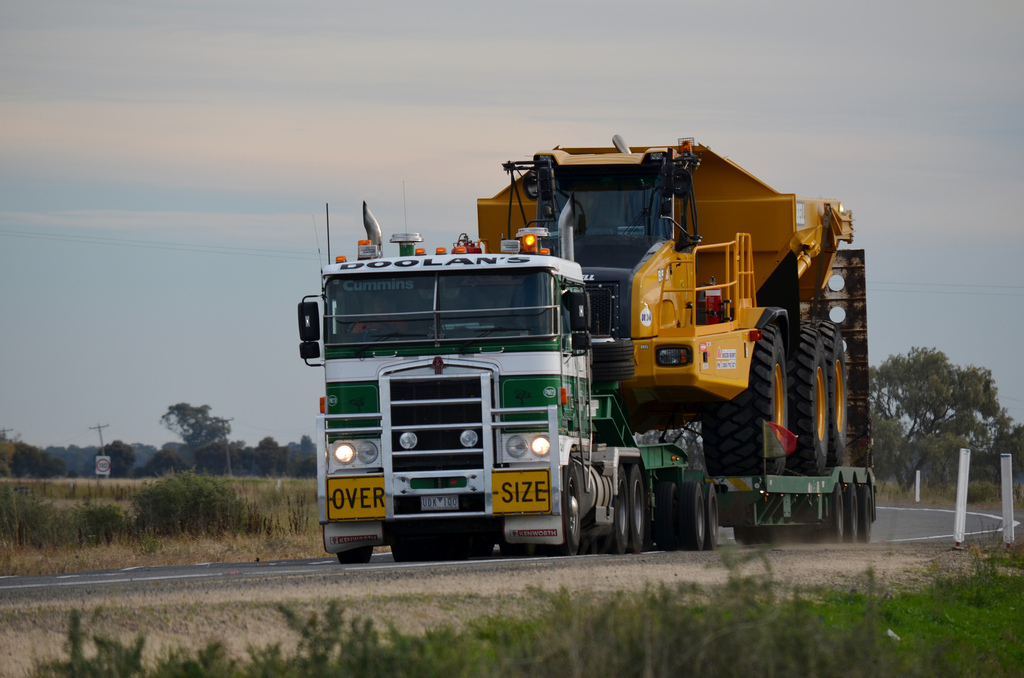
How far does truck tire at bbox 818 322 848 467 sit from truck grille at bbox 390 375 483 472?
764 centimetres

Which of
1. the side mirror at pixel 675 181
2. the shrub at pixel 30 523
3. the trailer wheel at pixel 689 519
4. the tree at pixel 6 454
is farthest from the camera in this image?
the tree at pixel 6 454

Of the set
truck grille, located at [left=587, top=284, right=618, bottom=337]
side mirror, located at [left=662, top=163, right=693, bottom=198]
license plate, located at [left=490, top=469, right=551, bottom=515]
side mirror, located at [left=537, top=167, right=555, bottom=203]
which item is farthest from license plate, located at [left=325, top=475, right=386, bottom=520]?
side mirror, located at [left=662, top=163, right=693, bottom=198]

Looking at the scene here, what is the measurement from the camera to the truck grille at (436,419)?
1414 cm

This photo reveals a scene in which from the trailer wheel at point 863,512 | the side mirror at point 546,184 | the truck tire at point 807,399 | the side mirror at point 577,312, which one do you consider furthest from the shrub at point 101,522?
the trailer wheel at point 863,512

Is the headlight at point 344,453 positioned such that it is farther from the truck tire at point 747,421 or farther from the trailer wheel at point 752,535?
the trailer wheel at point 752,535

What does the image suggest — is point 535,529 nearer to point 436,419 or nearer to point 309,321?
point 436,419

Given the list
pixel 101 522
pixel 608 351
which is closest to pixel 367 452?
pixel 608 351

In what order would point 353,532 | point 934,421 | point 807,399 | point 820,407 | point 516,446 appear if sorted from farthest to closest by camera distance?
point 934,421 → point 820,407 → point 807,399 → point 353,532 → point 516,446

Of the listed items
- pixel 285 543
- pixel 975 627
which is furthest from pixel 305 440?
pixel 975 627

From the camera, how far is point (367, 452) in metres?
14.3

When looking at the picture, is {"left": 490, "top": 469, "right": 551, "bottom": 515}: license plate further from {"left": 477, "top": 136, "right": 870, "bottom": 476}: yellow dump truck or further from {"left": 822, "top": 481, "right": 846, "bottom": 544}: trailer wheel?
{"left": 822, "top": 481, "right": 846, "bottom": 544}: trailer wheel

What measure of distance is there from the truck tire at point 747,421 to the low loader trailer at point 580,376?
0.03 meters

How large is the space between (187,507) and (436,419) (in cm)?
1132

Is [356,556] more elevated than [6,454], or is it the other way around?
[356,556]
